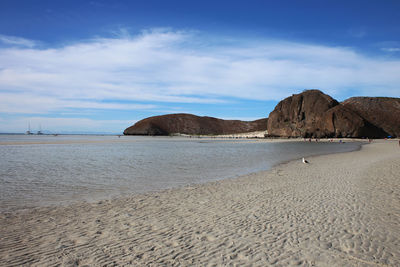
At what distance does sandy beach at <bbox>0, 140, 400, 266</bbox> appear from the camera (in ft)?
12.3

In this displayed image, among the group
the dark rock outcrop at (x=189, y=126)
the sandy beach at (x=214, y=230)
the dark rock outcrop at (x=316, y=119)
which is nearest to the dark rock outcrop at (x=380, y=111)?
the dark rock outcrop at (x=316, y=119)

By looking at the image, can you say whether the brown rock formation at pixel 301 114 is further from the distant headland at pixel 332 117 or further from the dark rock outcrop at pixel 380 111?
the dark rock outcrop at pixel 380 111

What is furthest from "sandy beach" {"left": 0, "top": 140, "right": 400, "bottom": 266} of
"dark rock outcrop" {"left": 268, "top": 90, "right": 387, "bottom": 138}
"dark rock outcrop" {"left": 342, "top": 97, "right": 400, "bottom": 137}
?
"dark rock outcrop" {"left": 342, "top": 97, "right": 400, "bottom": 137}

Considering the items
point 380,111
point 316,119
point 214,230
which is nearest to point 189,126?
point 316,119

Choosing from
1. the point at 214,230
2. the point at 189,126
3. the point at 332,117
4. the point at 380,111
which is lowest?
the point at 214,230

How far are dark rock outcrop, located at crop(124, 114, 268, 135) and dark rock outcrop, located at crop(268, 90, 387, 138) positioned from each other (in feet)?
175

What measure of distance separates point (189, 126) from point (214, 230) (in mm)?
140629

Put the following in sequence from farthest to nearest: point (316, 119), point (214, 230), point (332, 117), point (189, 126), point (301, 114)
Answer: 1. point (189, 126)
2. point (301, 114)
3. point (316, 119)
4. point (332, 117)
5. point (214, 230)

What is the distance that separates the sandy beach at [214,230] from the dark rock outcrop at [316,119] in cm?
6956

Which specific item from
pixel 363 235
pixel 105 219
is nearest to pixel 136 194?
pixel 105 219

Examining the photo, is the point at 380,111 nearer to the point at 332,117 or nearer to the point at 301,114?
the point at 332,117

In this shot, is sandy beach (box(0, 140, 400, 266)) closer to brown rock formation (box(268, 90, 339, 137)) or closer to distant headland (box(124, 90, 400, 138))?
distant headland (box(124, 90, 400, 138))

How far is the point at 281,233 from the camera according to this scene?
4.66 meters

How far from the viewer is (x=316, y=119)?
75500mm
